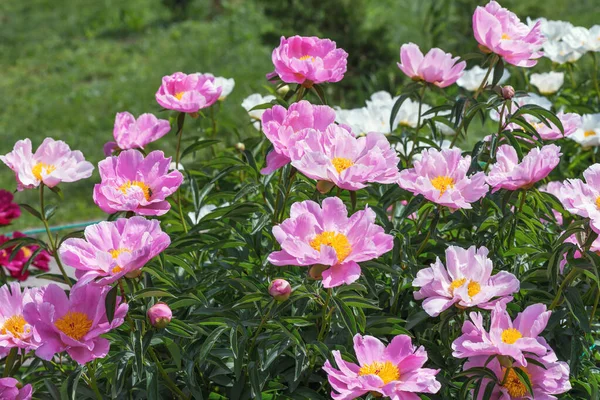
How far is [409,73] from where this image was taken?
1849 mm

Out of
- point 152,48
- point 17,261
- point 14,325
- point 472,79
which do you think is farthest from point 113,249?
point 152,48

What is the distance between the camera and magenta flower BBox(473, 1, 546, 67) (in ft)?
5.50

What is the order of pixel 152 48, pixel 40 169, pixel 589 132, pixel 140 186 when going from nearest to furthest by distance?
pixel 140 186 < pixel 40 169 < pixel 589 132 < pixel 152 48

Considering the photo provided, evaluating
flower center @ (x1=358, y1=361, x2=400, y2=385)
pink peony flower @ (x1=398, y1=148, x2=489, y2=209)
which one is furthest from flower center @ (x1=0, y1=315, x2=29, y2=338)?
pink peony flower @ (x1=398, y1=148, x2=489, y2=209)

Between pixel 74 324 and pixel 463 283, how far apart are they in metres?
0.65

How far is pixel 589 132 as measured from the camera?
226cm

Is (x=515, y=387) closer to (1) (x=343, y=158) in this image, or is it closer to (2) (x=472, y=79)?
(1) (x=343, y=158)

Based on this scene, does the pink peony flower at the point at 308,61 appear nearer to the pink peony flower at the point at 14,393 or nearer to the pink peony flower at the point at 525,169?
the pink peony flower at the point at 525,169

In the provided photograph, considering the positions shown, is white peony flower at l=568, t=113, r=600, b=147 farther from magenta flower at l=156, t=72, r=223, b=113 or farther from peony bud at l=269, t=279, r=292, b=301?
peony bud at l=269, t=279, r=292, b=301

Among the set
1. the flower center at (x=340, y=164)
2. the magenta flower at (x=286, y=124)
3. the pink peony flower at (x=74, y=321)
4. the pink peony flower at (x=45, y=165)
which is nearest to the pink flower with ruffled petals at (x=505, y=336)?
the flower center at (x=340, y=164)

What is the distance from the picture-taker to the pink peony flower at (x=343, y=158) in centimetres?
136

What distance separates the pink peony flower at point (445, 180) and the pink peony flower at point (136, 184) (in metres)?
0.42

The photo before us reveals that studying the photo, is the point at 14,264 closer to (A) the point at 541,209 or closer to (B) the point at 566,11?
(A) the point at 541,209

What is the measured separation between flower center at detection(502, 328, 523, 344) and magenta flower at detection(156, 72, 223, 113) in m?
0.81
